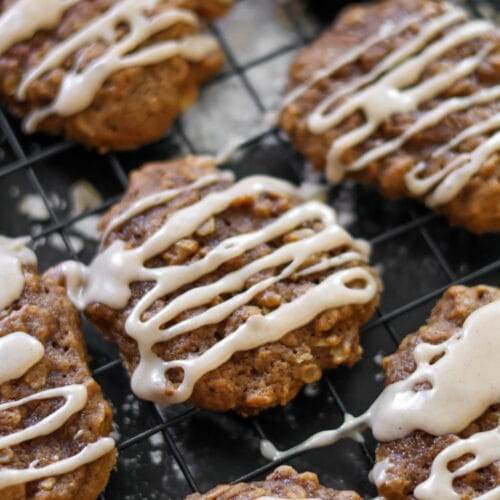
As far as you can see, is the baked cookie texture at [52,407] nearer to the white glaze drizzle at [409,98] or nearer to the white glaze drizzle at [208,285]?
the white glaze drizzle at [208,285]

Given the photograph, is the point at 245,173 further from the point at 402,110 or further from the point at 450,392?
the point at 450,392

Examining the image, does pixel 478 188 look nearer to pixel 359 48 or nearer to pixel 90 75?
pixel 359 48

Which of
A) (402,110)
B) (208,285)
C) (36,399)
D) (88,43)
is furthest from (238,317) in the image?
(88,43)

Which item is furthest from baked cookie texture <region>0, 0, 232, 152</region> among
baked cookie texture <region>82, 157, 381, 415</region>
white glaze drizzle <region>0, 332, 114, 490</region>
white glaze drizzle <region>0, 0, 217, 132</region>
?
white glaze drizzle <region>0, 332, 114, 490</region>

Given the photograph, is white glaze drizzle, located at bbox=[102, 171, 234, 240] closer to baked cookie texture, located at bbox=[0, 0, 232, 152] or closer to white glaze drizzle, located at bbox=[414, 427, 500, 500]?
baked cookie texture, located at bbox=[0, 0, 232, 152]

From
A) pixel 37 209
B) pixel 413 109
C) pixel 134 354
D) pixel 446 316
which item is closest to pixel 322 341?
pixel 446 316

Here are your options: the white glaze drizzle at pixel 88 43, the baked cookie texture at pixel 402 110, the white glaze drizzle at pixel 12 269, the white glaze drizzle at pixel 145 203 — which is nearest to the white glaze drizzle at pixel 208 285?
the white glaze drizzle at pixel 145 203
